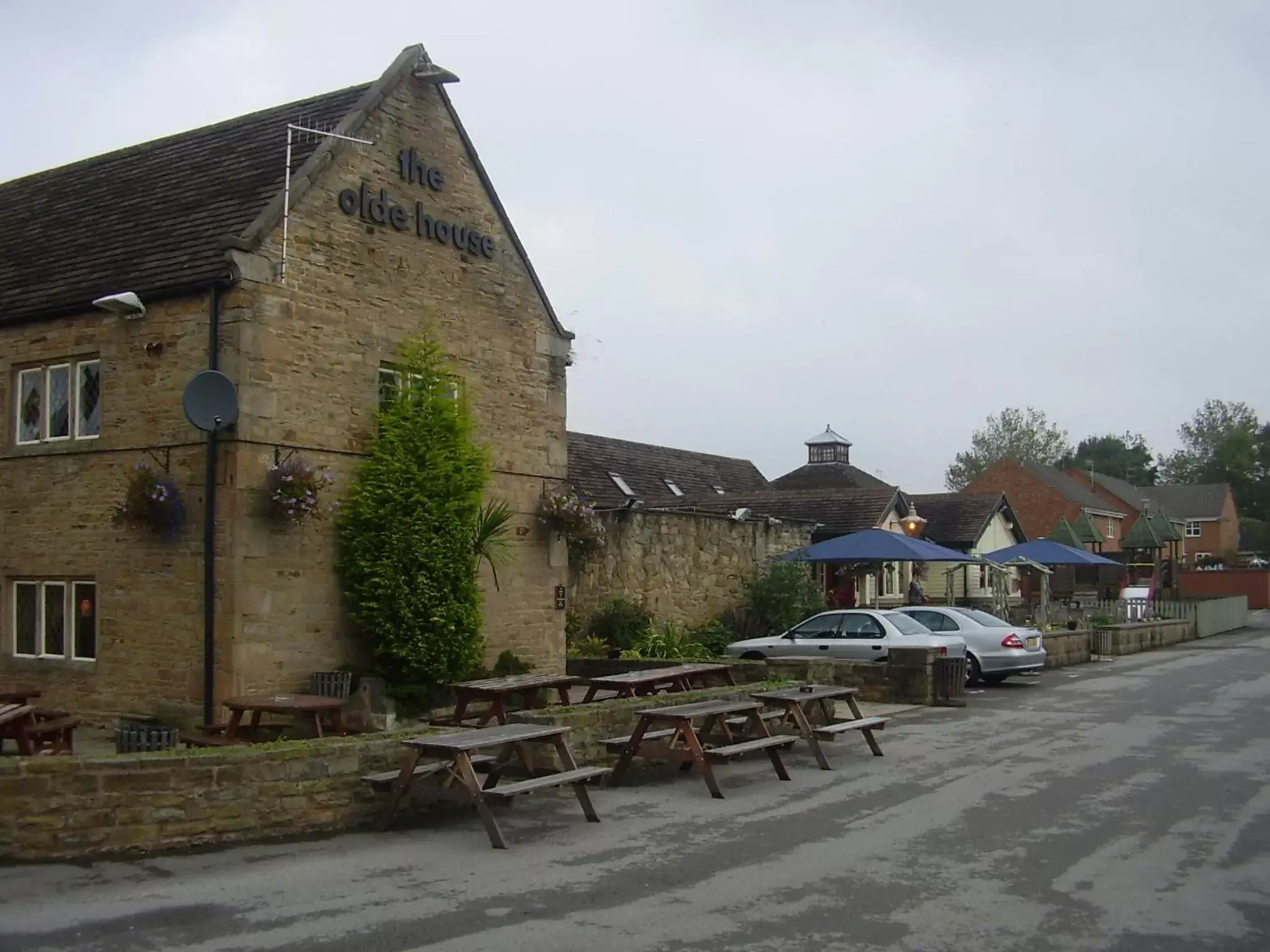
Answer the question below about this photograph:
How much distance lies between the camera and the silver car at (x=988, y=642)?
21.4 metres

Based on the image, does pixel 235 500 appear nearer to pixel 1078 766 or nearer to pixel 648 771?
pixel 648 771

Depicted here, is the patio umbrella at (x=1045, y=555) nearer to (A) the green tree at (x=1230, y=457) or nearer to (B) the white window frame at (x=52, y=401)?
(B) the white window frame at (x=52, y=401)

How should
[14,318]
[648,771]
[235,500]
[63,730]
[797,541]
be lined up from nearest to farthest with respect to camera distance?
[63,730], [648,771], [235,500], [14,318], [797,541]

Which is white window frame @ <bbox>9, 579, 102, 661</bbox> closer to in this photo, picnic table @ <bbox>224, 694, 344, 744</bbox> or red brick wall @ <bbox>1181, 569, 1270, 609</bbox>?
picnic table @ <bbox>224, 694, 344, 744</bbox>

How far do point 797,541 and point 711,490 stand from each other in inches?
445

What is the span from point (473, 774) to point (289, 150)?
921 cm

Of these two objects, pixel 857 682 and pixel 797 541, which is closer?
pixel 857 682

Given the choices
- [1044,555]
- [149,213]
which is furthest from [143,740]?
[1044,555]

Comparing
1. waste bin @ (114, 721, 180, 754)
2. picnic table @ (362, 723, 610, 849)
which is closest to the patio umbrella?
picnic table @ (362, 723, 610, 849)

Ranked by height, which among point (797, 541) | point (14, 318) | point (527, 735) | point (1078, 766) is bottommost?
point (1078, 766)

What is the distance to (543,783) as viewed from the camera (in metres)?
9.23

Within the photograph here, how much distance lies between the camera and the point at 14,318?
52.6 ft

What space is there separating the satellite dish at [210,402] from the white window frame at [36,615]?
4.20m

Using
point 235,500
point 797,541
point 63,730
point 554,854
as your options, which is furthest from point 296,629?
point 797,541
